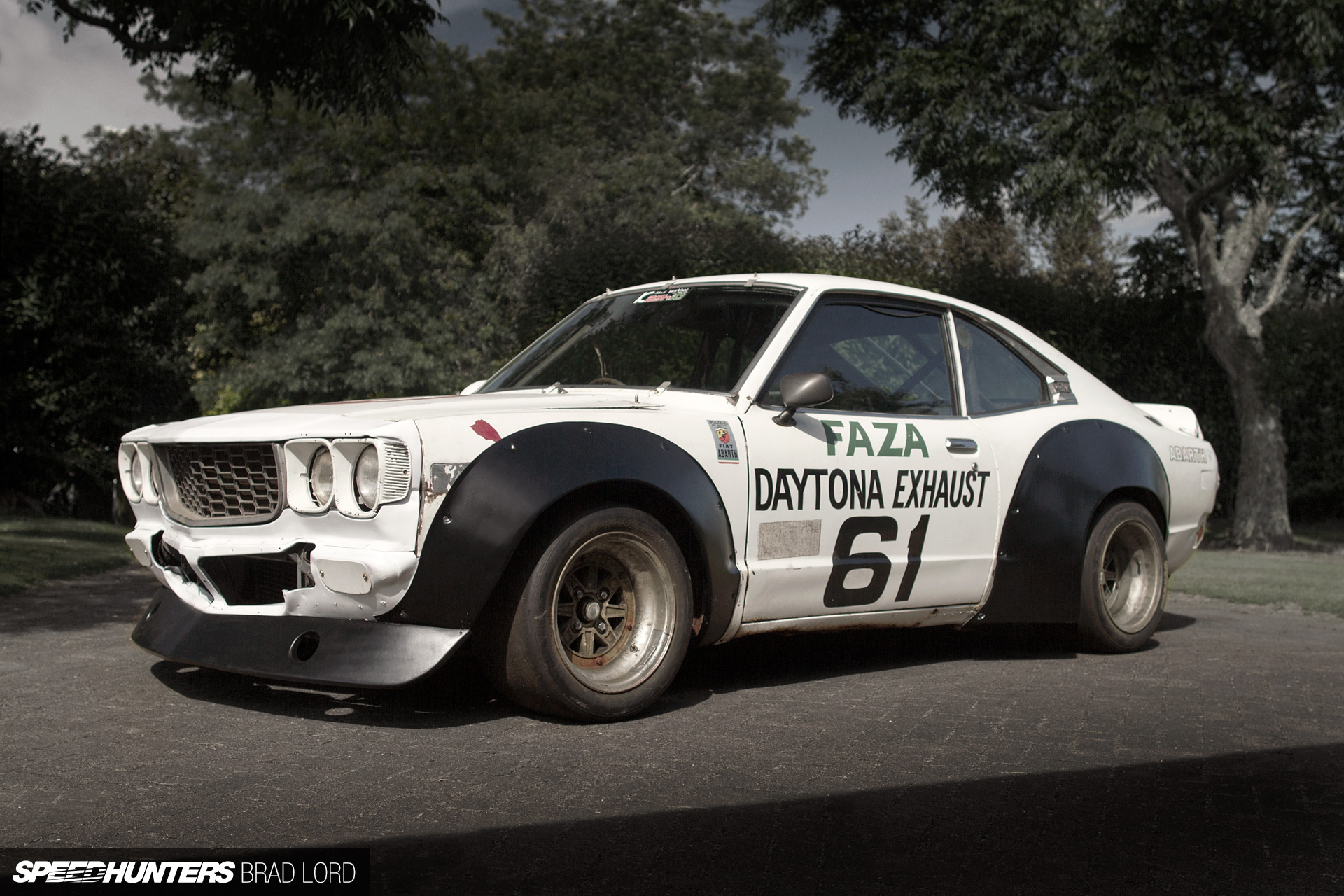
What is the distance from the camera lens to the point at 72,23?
468 inches

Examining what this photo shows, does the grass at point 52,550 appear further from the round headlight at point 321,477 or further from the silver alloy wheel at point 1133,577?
the silver alloy wheel at point 1133,577

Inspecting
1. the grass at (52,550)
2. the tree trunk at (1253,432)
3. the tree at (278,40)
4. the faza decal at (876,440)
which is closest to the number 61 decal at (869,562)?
the faza decal at (876,440)

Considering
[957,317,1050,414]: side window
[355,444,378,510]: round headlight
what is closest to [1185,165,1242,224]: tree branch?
[957,317,1050,414]: side window

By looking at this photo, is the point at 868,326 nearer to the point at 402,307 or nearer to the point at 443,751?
the point at 443,751

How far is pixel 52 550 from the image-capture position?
10336 millimetres

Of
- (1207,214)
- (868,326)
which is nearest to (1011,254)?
(1207,214)

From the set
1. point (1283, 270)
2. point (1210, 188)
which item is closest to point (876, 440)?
point (1210, 188)

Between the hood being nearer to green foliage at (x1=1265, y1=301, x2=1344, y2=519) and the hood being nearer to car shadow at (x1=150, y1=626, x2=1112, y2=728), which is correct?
car shadow at (x1=150, y1=626, x2=1112, y2=728)

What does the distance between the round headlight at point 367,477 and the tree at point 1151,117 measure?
11.6 m

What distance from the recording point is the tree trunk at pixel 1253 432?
51.5 ft

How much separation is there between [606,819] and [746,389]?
2.14 m

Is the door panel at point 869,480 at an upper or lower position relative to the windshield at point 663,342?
lower

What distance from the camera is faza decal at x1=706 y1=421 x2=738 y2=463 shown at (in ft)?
15.1

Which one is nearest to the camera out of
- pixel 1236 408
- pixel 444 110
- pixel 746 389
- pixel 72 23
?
pixel 746 389
